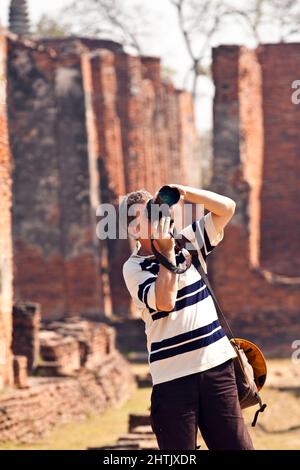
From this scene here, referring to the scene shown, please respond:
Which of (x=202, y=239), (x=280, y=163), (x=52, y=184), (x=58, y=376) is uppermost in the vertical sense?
(x=202, y=239)

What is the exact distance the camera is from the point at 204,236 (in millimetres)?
5512

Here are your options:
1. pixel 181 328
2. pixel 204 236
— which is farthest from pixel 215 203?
pixel 181 328

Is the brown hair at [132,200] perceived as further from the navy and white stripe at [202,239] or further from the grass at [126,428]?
the grass at [126,428]

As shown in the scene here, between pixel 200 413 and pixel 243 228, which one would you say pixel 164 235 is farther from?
pixel 243 228

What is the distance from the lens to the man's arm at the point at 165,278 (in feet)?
16.6

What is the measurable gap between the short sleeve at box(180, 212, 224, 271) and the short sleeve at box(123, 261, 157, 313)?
1.03ft

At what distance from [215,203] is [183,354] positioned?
678mm

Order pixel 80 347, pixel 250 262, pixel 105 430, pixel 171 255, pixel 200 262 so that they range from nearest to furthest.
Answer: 1. pixel 171 255
2. pixel 200 262
3. pixel 105 430
4. pixel 80 347
5. pixel 250 262

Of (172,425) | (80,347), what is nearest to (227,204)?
(172,425)

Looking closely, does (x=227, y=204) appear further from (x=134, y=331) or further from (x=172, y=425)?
(x=134, y=331)

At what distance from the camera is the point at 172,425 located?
5109 mm

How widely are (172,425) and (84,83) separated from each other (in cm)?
1433

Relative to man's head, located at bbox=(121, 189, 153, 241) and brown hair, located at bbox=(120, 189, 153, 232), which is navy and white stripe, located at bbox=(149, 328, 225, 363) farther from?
brown hair, located at bbox=(120, 189, 153, 232)

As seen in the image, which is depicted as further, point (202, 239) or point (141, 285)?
point (202, 239)
